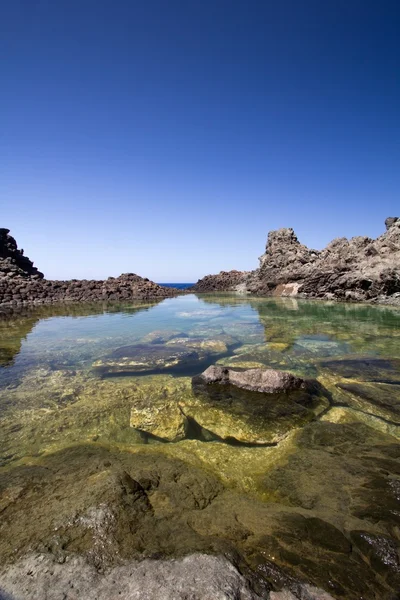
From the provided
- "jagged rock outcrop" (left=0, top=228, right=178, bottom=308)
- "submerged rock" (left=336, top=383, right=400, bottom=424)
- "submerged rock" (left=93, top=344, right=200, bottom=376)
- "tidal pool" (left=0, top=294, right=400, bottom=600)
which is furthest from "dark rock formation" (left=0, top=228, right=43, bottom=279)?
"submerged rock" (left=336, top=383, right=400, bottom=424)

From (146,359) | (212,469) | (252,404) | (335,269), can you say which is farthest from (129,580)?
(335,269)

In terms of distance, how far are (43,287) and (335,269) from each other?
49.9m

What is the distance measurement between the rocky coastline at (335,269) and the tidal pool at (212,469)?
2521 cm

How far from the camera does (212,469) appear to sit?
4.82m

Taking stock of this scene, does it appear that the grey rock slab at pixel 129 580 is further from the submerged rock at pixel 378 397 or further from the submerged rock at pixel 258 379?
the submerged rock at pixel 378 397

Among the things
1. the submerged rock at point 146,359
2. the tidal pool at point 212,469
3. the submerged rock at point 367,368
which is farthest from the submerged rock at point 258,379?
the submerged rock at point 146,359

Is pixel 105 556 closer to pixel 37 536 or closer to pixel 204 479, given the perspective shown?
pixel 37 536

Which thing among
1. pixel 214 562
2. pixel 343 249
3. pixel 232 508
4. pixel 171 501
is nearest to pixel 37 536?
pixel 171 501

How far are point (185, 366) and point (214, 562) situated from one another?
8.80m

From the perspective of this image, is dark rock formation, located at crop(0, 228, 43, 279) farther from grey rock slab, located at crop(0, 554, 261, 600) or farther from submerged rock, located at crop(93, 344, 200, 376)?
grey rock slab, located at crop(0, 554, 261, 600)

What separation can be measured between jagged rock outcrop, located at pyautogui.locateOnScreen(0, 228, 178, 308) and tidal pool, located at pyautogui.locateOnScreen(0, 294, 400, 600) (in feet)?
136

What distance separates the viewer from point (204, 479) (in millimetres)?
4430

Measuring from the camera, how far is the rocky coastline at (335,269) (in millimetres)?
32969

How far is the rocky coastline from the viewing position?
108ft
